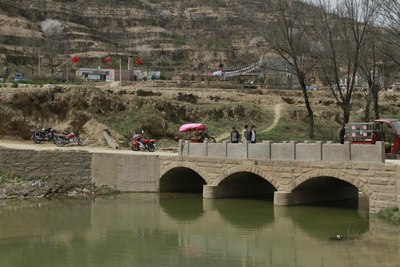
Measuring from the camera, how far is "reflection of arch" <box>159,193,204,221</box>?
2852 cm

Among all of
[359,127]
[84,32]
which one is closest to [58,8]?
[84,32]

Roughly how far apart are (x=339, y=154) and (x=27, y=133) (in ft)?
77.4

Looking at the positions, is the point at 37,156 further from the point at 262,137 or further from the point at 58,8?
the point at 58,8

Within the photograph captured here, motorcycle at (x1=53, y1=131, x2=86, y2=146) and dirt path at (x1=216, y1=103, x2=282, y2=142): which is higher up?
dirt path at (x1=216, y1=103, x2=282, y2=142)

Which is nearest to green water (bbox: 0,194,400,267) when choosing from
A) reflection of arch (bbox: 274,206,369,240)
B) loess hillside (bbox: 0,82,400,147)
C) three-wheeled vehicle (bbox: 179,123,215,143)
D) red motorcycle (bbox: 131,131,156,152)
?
reflection of arch (bbox: 274,206,369,240)

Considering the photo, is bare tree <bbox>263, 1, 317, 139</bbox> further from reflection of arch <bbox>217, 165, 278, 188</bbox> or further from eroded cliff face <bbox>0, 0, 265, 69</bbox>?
eroded cliff face <bbox>0, 0, 265, 69</bbox>

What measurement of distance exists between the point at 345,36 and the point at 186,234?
20.6m

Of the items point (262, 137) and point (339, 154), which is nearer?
point (339, 154)

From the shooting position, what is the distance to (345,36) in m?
40.0

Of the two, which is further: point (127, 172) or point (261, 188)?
point (261, 188)

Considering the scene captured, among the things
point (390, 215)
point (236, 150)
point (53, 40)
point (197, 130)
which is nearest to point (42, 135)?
point (197, 130)

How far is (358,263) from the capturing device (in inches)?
742

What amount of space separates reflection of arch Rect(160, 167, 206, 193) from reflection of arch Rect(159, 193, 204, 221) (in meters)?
0.89

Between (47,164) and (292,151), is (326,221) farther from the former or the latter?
(47,164)
